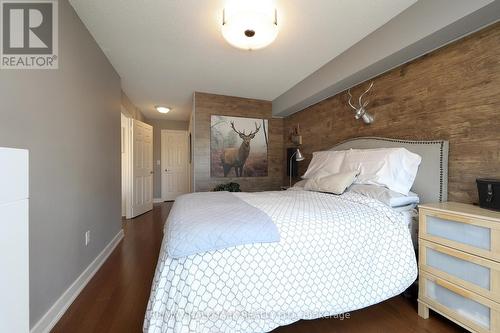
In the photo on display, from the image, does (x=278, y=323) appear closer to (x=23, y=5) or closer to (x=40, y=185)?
(x=40, y=185)

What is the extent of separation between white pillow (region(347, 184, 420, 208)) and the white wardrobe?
2.12m

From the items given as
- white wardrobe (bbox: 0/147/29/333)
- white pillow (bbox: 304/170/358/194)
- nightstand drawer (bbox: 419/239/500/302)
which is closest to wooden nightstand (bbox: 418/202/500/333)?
nightstand drawer (bbox: 419/239/500/302)

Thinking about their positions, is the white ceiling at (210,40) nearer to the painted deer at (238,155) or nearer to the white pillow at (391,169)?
the painted deer at (238,155)

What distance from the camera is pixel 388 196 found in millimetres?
1680

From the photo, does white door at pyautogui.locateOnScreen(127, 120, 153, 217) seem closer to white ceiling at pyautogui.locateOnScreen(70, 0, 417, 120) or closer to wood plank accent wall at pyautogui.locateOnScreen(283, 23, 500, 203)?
white ceiling at pyautogui.locateOnScreen(70, 0, 417, 120)

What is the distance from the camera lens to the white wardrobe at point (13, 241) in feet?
2.10

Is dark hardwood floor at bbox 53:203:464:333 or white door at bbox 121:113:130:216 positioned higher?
white door at bbox 121:113:130:216

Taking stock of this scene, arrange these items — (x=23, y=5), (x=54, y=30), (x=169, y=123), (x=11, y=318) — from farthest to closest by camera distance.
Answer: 1. (x=169, y=123)
2. (x=54, y=30)
3. (x=23, y=5)
4. (x=11, y=318)

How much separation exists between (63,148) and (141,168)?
10.2ft

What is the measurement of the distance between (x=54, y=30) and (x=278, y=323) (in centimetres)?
249

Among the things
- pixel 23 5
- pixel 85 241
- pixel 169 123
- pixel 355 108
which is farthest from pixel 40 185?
pixel 169 123

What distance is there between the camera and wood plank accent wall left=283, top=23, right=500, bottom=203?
4.90 ft

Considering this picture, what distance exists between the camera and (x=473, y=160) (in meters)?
1.59

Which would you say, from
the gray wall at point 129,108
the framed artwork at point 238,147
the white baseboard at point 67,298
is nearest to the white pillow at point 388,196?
the framed artwork at point 238,147
